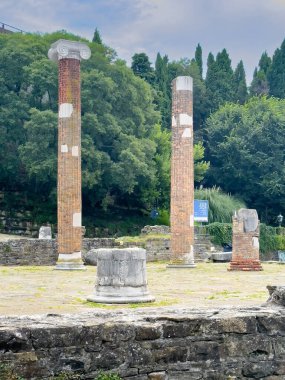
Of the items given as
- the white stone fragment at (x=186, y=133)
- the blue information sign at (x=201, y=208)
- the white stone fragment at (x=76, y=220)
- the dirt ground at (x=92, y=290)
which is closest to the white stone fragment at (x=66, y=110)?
the white stone fragment at (x=76, y=220)

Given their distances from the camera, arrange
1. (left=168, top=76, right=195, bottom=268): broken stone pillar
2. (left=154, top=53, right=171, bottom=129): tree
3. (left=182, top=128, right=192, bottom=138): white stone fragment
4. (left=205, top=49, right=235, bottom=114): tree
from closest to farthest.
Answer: (left=168, top=76, right=195, bottom=268): broken stone pillar, (left=182, top=128, right=192, bottom=138): white stone fragment, (left=154, top=53, right=171, bottom=129): tree, (left=205, top=49, right=235, bottom=114): tree

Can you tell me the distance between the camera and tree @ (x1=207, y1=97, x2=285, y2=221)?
41.8m

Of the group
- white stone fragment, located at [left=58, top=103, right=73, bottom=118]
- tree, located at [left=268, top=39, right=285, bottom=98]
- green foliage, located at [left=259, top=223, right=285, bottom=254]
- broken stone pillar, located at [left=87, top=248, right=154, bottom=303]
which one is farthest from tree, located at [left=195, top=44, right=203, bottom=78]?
broken stone pillar, located at [left=87, top=248, right=154, bottom=303]

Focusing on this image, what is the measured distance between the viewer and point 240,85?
57.3m

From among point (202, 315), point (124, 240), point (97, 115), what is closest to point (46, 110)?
point (97, 115)

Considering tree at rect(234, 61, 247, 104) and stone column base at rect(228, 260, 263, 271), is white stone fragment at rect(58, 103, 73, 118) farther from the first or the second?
tree at rect(234, 61, 247, 104)

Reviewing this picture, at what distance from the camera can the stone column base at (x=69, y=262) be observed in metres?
18.1

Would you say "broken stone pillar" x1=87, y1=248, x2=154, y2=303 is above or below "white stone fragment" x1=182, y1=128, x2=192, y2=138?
below

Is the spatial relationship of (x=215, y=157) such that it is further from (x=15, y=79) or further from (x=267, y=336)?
(x=267, y=336)

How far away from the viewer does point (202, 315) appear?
18.5 feet

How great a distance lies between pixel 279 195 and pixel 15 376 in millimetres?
38530

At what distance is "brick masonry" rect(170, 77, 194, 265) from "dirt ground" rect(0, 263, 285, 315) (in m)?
2.25

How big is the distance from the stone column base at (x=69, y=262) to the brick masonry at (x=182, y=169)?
294cm

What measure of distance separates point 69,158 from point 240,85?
134ft
